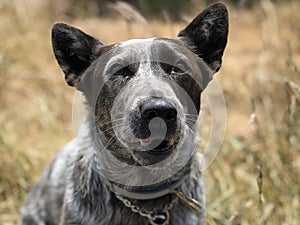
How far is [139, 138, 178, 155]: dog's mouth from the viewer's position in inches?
122

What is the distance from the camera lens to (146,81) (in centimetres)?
322

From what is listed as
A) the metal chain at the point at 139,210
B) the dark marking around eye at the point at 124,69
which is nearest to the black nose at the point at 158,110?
the dark marking around eye at the point at 124,69

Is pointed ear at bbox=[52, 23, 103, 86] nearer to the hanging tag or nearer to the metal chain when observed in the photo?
the metal chain

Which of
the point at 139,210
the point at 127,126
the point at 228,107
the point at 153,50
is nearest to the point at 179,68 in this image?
the point at 153,50

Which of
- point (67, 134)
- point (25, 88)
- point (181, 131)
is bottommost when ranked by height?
point (25, 88)

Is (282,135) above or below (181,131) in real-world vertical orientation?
below

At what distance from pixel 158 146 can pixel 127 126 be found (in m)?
0.17

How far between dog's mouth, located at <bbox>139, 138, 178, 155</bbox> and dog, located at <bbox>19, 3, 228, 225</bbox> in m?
0.02

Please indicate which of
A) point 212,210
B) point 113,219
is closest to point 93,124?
point 113,219

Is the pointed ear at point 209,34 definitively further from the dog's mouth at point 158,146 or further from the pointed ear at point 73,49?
the dog's mouth at point 158,146

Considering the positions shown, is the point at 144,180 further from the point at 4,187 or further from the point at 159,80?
the point at 4,187

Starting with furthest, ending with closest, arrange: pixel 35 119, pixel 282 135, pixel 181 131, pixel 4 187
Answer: pixel 35 119
pixel 4 187
pixel 282 135
pixel 181 131

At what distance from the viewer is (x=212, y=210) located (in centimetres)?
425

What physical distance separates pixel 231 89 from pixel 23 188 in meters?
2.67
